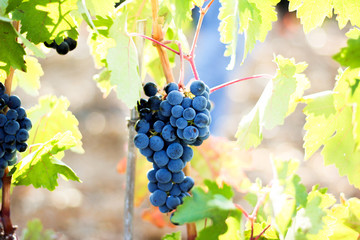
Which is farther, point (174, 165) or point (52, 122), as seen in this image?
point (52, 122)

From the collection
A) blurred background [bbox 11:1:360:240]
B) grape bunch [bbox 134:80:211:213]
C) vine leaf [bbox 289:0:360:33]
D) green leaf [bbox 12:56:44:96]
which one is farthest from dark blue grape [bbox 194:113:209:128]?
blurred background [bbox 11:1:360:240]

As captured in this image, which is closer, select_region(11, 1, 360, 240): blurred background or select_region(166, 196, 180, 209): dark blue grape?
select_region(166, 196, 180, 209): dark blue grape

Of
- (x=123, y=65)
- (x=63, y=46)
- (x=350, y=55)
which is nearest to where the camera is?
(x=350, y=55)

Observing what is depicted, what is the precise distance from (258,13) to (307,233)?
31cm

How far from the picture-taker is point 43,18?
0.63 metres

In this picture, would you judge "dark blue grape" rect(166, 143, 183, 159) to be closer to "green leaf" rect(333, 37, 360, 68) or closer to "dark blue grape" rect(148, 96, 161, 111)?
"dark blue grape" rect(148, 96, 161, 111)

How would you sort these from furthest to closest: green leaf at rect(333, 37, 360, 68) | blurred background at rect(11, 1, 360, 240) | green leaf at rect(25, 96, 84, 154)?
blurred background at rect(11, 1, 360, 240), green leaf at rect(25, 96, 84, 154), green leaf at rect(333, 37, 360, 68)

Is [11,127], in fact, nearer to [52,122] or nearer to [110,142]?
[52,122]

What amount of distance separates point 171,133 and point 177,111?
0.03 m

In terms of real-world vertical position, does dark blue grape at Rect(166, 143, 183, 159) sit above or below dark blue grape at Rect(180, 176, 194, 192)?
above

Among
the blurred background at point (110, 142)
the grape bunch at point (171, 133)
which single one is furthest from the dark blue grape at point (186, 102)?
the blurred background at point (110, 142)

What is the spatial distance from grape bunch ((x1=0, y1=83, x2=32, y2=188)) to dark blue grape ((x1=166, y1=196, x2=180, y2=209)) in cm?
24

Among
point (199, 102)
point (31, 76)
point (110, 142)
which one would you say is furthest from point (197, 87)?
point (110, 142)

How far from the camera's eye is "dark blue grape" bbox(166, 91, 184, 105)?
60 centimetres
